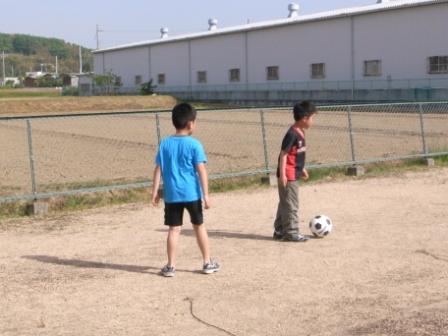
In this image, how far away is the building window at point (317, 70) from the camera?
46278mm

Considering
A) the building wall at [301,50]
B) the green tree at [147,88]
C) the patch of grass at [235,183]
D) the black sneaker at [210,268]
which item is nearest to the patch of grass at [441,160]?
the patch of grass at [235,183]

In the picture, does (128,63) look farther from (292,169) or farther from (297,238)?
(297,238)

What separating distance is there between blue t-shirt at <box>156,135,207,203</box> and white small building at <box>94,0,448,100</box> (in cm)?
3276

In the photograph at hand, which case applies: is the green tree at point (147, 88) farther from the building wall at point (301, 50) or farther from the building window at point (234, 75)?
the building wall at point (301, 50)

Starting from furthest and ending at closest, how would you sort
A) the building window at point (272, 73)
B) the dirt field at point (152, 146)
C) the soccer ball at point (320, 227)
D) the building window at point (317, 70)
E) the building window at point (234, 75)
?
the building window at point (234, 75), the building window at point (272, 73), the building window at point (317, 70), the dirt field at point (152, 146), the soccer ball at point (320, 227)

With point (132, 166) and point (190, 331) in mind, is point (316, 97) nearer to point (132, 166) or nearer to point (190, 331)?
point (132, 166)

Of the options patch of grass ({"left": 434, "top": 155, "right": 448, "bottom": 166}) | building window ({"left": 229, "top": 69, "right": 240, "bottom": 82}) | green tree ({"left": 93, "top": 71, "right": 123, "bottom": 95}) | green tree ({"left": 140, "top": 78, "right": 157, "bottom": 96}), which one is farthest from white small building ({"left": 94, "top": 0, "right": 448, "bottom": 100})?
patch of grass ({"left": 434, "top": 155, "right": 448, "bottom": 166})

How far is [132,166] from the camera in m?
15.1

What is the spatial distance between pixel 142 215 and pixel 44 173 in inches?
198

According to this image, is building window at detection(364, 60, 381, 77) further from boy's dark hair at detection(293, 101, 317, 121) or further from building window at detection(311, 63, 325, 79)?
boy's dark hair at detection(293, 101, 317, 121)

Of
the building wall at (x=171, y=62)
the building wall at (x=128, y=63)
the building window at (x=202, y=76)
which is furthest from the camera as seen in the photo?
the building wall at (x=128, y=63)

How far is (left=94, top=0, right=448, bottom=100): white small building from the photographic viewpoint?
39.4m

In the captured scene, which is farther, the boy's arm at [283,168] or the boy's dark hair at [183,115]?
the boy's arm at [283,168]

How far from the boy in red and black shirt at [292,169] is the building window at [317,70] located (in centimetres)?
3887
